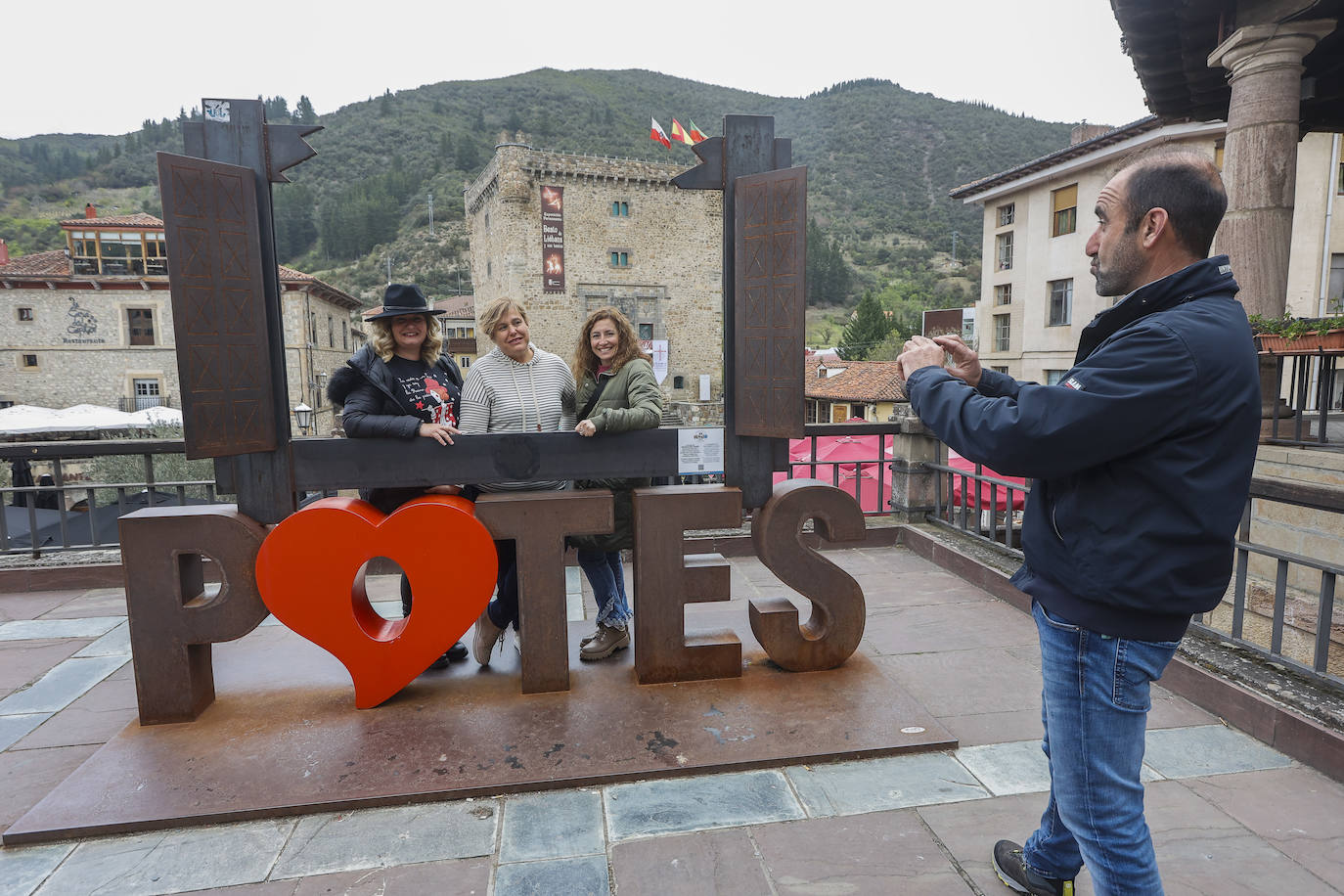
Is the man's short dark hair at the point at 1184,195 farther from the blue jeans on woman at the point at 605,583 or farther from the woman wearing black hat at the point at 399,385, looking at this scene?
the blue jeans on woman at the point at 605,583

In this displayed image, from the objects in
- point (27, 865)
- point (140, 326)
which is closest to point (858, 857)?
point (27, 865)

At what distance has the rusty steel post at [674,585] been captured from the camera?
11.7 feet

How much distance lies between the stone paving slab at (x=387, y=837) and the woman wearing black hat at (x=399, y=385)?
1.24 m

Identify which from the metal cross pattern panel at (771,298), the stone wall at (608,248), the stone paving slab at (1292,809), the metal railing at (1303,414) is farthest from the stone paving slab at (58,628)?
the stone wall at (608,248)

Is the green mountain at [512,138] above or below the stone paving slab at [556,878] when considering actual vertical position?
above

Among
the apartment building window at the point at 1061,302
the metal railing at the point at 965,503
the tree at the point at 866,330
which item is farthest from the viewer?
the tree at the point at 866,330

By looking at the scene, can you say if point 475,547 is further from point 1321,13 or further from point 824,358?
point 824,358

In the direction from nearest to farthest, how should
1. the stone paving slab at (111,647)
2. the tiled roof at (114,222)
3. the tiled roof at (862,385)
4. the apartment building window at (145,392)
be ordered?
the stone paving slab at (111,647) < the tiled roof at (862,385) < the tiled roof at (114,222) < the apartment building window at (145,392)

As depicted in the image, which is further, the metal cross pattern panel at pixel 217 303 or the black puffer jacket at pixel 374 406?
the black puffer jacket at pixel 374 406

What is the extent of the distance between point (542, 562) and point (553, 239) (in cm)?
3944

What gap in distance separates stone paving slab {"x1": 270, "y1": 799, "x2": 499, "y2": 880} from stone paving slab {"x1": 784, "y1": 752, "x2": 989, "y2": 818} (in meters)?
1.19

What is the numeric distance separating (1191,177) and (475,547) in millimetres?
2918

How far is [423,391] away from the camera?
3.65 meters

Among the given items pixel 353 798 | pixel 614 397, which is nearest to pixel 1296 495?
pixel 614 397
